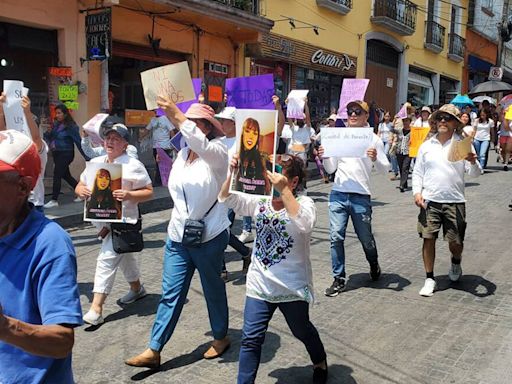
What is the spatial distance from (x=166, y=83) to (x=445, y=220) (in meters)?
2.99

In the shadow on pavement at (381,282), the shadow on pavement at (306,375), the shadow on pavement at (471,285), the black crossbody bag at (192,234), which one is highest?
the black crossbody bag at (192,234)

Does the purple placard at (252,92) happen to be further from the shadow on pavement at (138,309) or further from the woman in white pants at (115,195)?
the shadow on pavement at (138,309)

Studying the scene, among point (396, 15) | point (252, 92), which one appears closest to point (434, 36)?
point (396, 15)

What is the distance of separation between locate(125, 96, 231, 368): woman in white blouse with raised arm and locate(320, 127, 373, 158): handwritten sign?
171 centimetres

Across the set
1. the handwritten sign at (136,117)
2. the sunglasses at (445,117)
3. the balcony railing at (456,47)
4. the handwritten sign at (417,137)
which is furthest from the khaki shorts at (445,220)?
the balcony railing at (456,47)

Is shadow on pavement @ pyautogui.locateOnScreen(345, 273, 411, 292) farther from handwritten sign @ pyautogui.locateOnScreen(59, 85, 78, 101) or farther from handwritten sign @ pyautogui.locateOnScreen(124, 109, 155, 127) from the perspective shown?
handwritten sign @ pyautogui.locateOnScreen(124, 109, 155, 127)

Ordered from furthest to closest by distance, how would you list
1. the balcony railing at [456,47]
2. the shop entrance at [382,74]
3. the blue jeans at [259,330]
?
the balcony railing at [456,47] < the shop entrance at [382,74] < the blue jeans at [259,330]

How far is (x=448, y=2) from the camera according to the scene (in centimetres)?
2823

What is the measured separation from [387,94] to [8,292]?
23702 millimetres

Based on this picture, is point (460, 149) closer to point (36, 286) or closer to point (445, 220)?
point (445, 220)

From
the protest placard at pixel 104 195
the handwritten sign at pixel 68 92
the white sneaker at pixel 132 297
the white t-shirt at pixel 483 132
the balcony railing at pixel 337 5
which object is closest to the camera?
the protest placard at pixel 104 195

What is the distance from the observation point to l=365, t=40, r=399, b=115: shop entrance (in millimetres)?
22391

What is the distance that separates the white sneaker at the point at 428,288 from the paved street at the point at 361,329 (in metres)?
0.07

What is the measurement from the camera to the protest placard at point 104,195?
437 centimetres
